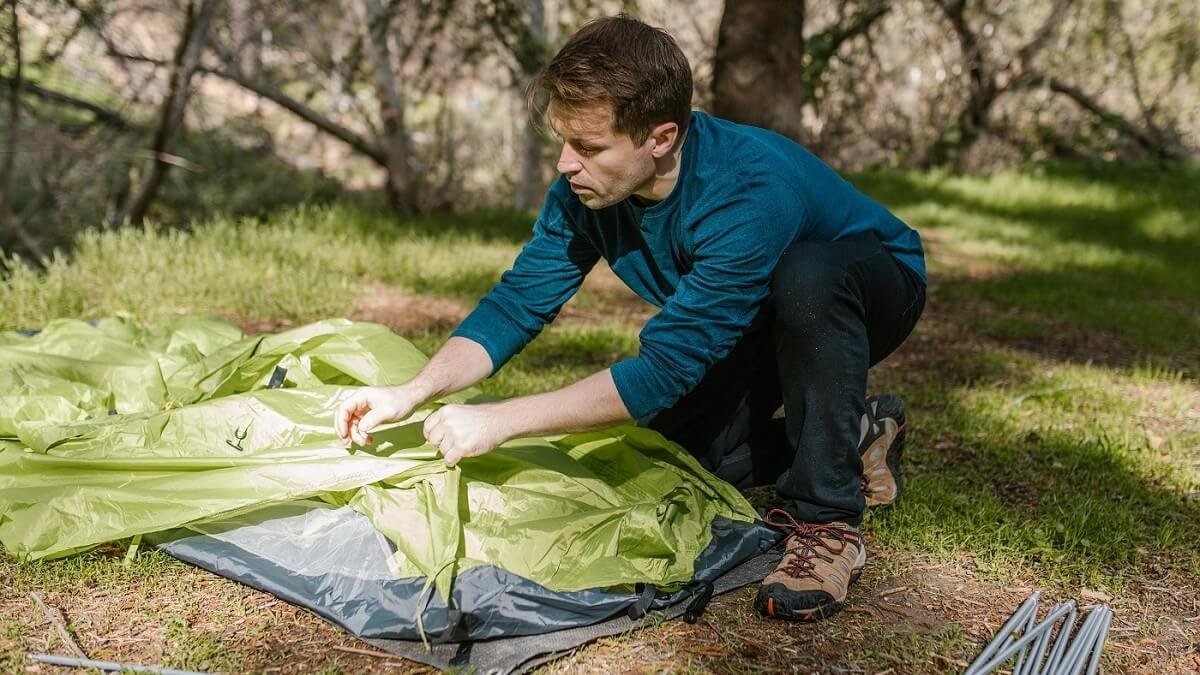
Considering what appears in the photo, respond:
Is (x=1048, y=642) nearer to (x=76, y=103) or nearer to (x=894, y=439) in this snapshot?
(x=894, y=439)

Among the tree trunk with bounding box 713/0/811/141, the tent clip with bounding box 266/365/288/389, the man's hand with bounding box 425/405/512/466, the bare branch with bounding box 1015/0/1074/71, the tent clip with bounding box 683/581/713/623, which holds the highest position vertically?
the bare branch with bounding box 1015/0/1074/71

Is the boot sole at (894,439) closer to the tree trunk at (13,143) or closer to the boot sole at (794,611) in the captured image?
the boot sole at (794,611)

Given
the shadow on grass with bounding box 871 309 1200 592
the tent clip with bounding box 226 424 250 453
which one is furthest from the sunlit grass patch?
the tent clip with bounding box 226 424 250 453

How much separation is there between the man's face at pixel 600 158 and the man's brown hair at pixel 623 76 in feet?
0.05

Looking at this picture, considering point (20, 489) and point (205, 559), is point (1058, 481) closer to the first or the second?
point (205, 559)

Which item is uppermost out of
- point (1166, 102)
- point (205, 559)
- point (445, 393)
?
point (1166, 102)

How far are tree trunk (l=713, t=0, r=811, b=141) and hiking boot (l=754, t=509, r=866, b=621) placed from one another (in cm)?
365

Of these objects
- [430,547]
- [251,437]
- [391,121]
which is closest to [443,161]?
[391,121]

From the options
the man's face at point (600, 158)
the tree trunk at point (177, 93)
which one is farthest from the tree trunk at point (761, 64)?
the man's face at point (600, 158)

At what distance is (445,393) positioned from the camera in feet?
6.73

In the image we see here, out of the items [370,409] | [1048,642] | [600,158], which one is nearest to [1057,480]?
[1048,642]

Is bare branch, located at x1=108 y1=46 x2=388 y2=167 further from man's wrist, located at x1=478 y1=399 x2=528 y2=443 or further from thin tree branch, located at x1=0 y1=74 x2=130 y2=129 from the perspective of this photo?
man's wrist, located at x1=478 y1=399 x2=528 y2=443

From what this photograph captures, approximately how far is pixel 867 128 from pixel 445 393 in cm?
761

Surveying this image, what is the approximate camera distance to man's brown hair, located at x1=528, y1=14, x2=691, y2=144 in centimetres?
179
